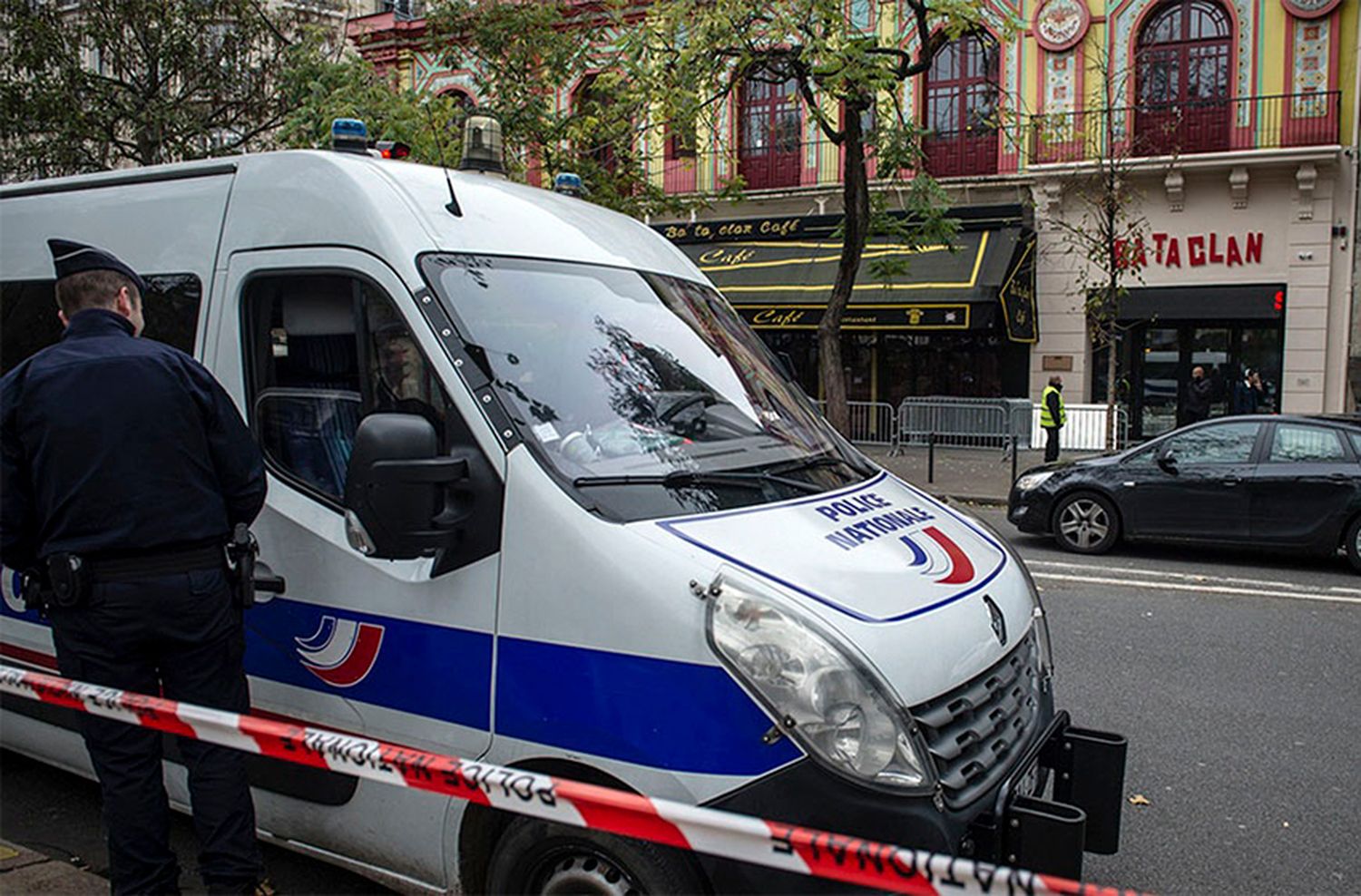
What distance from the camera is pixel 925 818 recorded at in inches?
105

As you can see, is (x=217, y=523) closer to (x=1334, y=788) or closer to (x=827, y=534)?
(x=827, y=534)

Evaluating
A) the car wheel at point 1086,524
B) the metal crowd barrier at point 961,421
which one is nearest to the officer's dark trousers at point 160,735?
the car wheel at point 1086,524

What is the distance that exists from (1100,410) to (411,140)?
12701 mm

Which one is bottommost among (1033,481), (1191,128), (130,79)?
(1033,481)

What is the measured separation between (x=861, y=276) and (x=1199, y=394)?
21.2ft

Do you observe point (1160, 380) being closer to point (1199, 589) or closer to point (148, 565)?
point (1199, 589)

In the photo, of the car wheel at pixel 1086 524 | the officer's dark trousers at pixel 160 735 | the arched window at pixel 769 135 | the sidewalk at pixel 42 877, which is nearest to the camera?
the officer's dark trousers at pixel 160 735

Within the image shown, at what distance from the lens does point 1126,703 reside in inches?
236

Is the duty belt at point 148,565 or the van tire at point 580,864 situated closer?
the van tire at point 580,864

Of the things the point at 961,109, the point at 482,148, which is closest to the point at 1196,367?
the point at 961,109

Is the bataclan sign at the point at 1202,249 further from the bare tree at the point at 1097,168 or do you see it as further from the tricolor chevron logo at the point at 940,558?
the tricolor chevron logo at the point at 940,558

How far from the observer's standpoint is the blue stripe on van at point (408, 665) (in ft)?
9.93

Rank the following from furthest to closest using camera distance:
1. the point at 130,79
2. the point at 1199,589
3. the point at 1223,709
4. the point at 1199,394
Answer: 1. the point at 1199,394
2. the point at 130,79
3. the point at 1199,589
4. the point at 1223,709

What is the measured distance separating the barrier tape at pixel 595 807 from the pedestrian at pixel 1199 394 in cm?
1931
